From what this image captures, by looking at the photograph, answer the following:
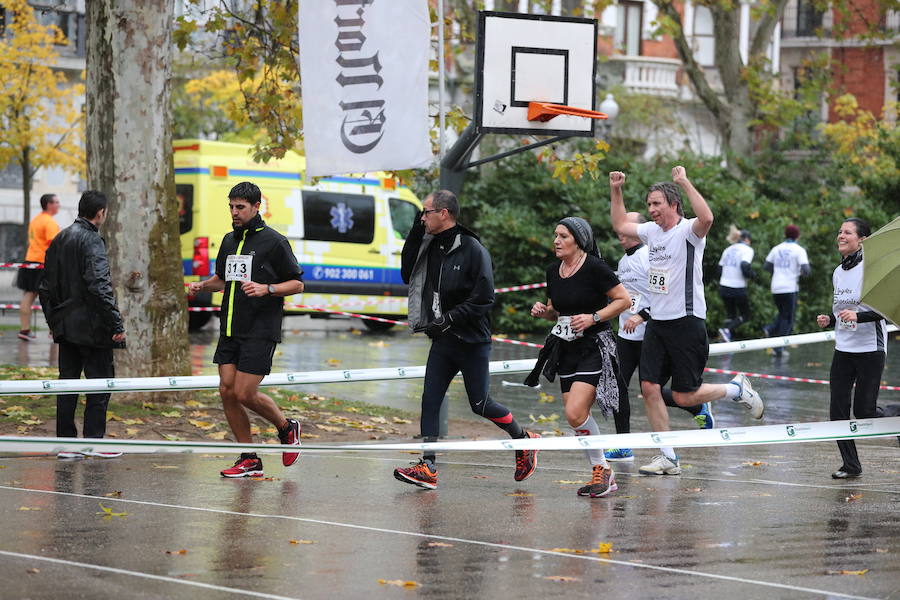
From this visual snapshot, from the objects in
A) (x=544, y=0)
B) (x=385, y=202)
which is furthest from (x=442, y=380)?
(x=544, y=0)

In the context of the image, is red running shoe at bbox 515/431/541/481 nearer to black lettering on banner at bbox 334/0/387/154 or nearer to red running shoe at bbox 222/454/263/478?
red running shoe at bbox 222/454/263/478

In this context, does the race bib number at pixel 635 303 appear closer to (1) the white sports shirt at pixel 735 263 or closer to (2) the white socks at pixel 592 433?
(2) the white socks at pixel 592 433

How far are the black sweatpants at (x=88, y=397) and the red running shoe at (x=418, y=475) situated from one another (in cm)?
237

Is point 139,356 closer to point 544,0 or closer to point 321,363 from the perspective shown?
point 321,363

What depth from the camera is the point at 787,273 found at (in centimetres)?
2175

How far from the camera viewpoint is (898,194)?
2722cm

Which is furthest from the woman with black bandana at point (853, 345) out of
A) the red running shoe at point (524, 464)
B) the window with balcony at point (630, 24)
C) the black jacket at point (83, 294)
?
the window with balcony at point (630, 24)

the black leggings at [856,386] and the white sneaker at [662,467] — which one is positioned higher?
the black leggings at [856,386]

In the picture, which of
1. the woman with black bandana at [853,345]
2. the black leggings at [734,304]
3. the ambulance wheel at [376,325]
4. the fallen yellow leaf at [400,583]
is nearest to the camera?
the fallen yellow leaf at [400,583]

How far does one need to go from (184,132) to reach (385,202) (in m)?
17.4

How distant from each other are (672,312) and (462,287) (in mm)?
1450

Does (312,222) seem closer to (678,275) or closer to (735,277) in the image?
(735,277)

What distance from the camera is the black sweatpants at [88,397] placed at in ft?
33.2

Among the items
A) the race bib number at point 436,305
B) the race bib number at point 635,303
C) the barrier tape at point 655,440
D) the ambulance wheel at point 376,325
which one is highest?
the race bib number at point 436,305
